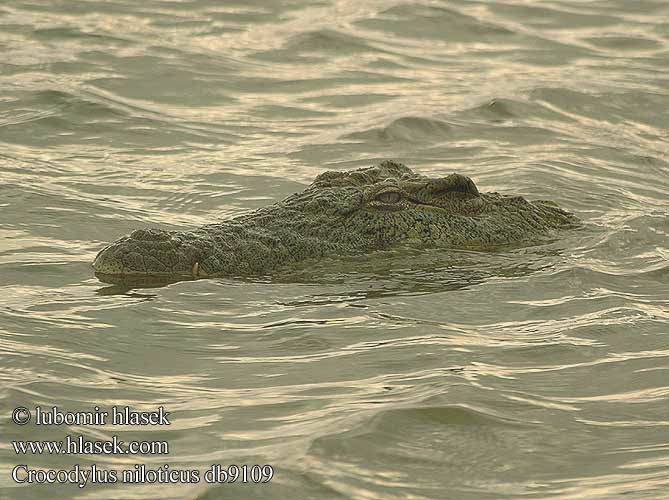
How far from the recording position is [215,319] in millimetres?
7473

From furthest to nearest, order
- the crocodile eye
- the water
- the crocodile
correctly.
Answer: the crocodile eye
the crocodile
the water

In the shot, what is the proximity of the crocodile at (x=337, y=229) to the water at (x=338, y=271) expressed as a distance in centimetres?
18

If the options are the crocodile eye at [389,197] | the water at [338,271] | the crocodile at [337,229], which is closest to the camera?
the water at [338,271]

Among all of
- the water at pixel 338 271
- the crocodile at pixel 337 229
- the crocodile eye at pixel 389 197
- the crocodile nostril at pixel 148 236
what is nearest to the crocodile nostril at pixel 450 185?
the crocodile at pixel 337 229

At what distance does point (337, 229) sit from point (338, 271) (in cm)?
46

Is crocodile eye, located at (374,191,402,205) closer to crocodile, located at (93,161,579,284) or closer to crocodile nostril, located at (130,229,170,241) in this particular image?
crocodile, located at (93,161,579,284)

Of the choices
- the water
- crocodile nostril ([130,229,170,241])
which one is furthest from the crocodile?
the water

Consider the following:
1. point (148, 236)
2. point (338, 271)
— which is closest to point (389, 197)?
point (338, 271)

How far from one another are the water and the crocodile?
18 cm

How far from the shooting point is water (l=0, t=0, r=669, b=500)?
5.64 meters

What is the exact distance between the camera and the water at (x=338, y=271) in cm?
564

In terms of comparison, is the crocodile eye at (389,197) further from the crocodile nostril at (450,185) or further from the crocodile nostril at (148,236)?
the crocodile nostril at (148,236)

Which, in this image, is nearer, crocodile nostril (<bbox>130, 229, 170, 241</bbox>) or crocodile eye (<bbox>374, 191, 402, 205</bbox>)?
crocodile nostril (<bbox>130, 229, 170, 241</bbox>)

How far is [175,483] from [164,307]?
252cm
